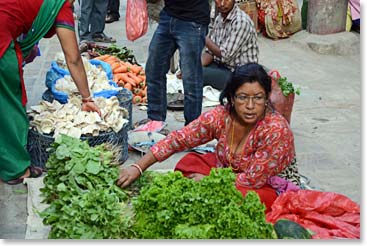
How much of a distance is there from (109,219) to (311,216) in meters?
1.09

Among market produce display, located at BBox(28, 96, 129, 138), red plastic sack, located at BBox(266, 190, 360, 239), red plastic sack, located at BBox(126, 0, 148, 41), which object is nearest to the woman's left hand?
market produce display, located at BBox(28, 96, 129, 138)

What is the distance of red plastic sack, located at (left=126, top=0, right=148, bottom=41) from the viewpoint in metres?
5.84

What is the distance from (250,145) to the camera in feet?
12.9

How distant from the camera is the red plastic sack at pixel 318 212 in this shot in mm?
3670

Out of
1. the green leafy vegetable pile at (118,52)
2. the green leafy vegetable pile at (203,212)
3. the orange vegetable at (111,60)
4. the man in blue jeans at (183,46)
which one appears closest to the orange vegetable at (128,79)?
the orange vegetable at (111,60)

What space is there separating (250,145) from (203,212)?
0.83 meters

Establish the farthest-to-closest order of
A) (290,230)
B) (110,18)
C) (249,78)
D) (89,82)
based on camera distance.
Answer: (110,18) < (89,82) < (249,78) < (290,230)

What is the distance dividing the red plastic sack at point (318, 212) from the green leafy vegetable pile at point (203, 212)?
1.74ft

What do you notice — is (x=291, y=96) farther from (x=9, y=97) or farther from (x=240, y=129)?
(x=9, y=97)

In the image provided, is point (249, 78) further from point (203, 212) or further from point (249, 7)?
point (249, 7)

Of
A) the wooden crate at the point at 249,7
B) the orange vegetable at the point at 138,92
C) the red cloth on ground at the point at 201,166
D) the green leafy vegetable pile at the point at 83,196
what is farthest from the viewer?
the wooden crate at the point at 249,7

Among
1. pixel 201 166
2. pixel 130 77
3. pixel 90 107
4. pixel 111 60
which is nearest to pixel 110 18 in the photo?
pixel 111 60

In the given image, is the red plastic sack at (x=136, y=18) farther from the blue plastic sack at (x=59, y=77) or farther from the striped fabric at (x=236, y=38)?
the striped fabric at (x=236, y=38)

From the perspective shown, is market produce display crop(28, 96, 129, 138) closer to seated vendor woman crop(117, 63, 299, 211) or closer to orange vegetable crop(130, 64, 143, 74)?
seated vendor woman crop(117, 63, 299, 211)
